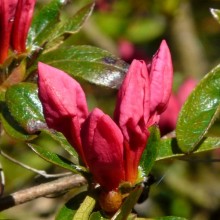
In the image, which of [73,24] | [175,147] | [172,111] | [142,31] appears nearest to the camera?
[175,147]

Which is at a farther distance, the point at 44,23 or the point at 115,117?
the point at 44,23

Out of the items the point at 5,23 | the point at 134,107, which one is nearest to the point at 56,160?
the point at 134,107

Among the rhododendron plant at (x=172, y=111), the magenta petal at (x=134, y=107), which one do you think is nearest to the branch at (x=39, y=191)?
the magenta petal at (x=134, y=107)

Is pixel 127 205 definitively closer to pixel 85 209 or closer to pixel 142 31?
pixel 85 209

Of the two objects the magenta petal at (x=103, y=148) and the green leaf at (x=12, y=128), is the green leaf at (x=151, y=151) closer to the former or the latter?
the magenta petal at (x=103, y=148)

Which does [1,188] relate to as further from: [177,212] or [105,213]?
[177,212]
